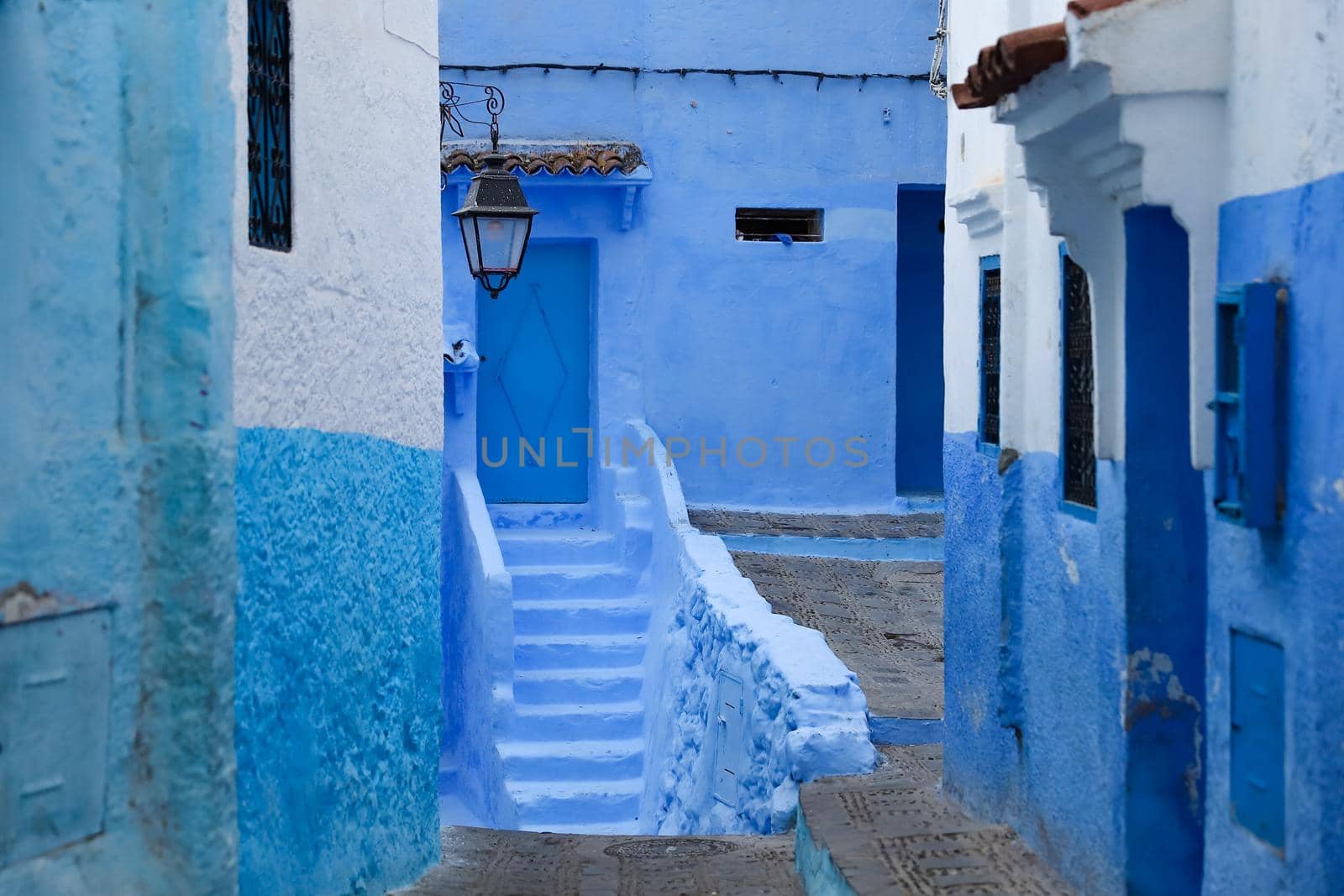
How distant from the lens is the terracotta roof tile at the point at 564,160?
12648 millimetres

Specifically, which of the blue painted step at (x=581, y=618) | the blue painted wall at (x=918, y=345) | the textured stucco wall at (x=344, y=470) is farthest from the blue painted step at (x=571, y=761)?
the blue painted wall at (x=918, y=345)

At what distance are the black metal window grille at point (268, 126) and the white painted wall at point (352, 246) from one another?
0.05 meters

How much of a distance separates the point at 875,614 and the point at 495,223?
4.07 meters

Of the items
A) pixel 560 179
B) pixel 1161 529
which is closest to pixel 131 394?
pixel 1161 529

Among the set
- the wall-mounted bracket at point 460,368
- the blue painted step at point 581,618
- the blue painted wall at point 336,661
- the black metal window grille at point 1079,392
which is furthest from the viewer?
the wall-mounted bracket at point 460,368

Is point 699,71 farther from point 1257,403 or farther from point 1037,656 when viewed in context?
point 1257,403

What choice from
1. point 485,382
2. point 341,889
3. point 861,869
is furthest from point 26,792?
point 485,382

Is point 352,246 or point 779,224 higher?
point 779,224

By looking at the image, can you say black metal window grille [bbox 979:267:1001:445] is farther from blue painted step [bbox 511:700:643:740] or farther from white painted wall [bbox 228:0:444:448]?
blue painted step [bbox 511:700:643:740]

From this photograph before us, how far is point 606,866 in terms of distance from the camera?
7.65 meters

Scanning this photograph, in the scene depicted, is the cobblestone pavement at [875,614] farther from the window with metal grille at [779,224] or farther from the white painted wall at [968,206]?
the window with metal grille at [779,224]

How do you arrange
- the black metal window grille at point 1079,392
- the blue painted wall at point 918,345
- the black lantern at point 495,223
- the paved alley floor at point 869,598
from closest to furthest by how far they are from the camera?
the black metal window grille at point 1079,392 < the black lantern at point 495,223 < the paved alley floor at point 869,598 < the blue painted wall at point 918,345

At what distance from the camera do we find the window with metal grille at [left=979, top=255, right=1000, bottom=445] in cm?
723

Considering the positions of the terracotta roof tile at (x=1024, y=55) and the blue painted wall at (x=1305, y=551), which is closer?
the blue painted wall at (x=1305, y=551)
